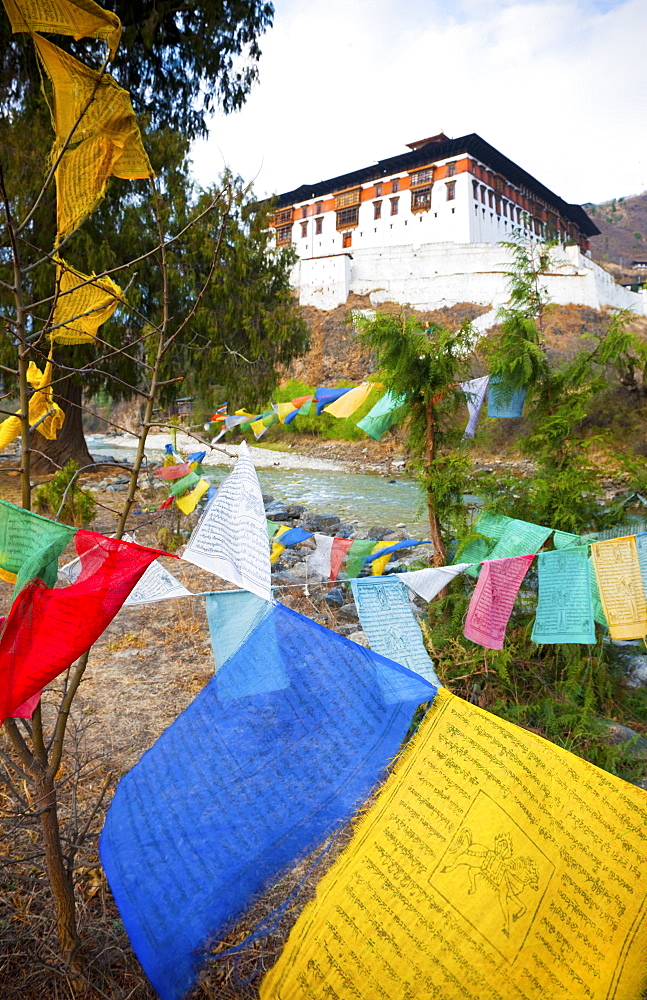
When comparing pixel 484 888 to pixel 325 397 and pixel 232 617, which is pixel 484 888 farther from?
pixel 325 397

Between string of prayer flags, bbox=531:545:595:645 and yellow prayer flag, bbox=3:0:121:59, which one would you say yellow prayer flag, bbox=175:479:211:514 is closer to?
string of prayer flags, bbox=531:545:595:645

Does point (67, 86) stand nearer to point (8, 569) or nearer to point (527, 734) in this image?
point (8, 569)

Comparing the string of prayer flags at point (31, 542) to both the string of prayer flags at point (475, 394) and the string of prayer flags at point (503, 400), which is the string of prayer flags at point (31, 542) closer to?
the string of prayer flags at point (475, 394)

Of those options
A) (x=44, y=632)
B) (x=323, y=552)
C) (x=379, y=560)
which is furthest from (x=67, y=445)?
(x=44, y=632)

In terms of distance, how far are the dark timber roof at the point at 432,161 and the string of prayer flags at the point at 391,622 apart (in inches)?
1506

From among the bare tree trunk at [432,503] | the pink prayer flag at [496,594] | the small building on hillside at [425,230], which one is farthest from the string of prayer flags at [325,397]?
the small building on hillside at [425,230]

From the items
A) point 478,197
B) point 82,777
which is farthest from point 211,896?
point 478,197

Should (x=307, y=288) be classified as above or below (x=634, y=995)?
above

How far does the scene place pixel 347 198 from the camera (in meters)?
43.2

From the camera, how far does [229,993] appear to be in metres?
1.89

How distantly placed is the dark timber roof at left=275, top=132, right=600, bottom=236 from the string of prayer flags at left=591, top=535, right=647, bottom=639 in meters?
38.0

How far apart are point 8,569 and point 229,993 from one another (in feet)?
4.83

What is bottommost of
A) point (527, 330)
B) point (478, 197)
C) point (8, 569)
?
point (8, 569)

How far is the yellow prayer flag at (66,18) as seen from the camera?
6.34 ft
